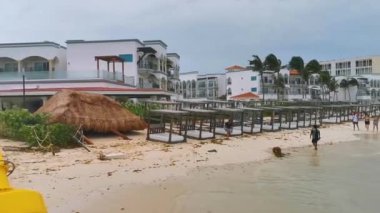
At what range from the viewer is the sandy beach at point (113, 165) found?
512 inches

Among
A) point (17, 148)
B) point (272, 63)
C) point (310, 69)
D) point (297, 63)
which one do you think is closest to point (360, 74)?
point (310, 69)

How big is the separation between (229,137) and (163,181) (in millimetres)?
15858

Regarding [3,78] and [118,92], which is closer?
[118,92]

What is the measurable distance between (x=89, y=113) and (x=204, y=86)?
93.2 meters

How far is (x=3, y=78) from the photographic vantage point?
44.3m

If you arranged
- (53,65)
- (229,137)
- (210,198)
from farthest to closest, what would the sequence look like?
(53,65) → (229,137) → (210,198)

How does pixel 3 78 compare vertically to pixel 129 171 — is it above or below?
above

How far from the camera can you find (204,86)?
389 feet

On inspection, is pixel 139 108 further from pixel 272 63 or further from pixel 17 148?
pixel 272 63

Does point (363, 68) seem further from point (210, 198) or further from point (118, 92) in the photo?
point (210, 198)

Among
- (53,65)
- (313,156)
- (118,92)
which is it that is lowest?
(313,156)

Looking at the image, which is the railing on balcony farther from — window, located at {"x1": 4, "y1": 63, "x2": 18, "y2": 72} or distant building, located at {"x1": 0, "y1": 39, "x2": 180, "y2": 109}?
window, located at {"x1": 4, "y1": 63, "x2": 18, "y2": 72}

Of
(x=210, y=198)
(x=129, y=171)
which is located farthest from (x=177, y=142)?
(x=210, y=198)

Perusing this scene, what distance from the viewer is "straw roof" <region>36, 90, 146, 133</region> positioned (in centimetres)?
2477
